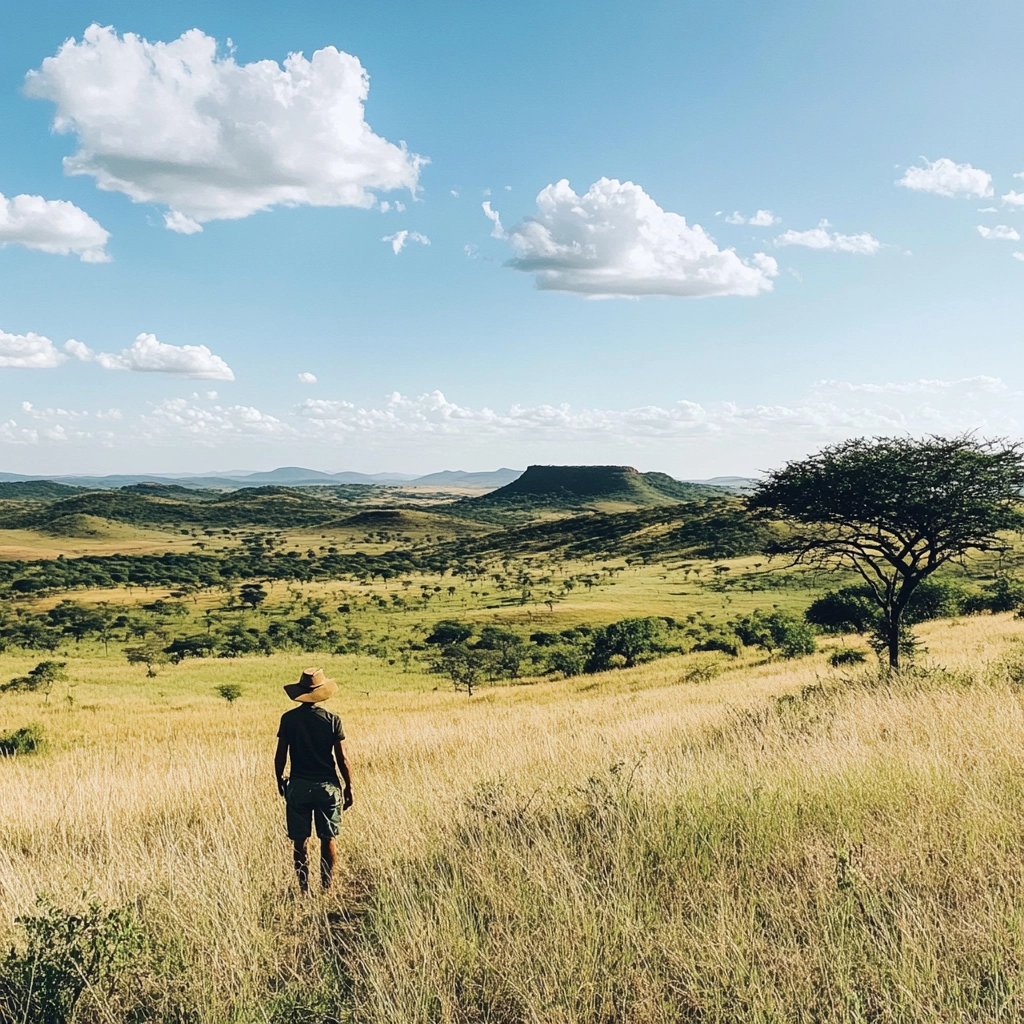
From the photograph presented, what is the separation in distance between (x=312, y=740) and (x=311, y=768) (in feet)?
0.82

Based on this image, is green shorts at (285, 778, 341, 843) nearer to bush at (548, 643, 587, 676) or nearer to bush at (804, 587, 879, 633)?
bush at (548, 643, 587, 676)

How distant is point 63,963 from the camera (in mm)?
4496

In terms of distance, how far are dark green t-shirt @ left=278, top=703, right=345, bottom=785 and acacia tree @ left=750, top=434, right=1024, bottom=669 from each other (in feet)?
56.6

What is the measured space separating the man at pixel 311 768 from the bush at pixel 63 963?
1.76 meters

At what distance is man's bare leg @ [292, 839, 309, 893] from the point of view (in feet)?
19.6

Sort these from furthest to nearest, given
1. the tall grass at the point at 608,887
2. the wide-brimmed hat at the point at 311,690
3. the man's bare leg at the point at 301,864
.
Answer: the wide-brimmed hat at the point at 311,690, the man's bare leg at the point at 301,864, the tall grass at the point at 608,887

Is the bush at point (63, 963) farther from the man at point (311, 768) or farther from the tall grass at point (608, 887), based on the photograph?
the man at point (311, 768)

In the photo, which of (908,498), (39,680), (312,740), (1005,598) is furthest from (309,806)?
(1005,598)

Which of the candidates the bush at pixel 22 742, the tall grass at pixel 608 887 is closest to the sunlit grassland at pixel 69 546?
the bush at pixel 22 742

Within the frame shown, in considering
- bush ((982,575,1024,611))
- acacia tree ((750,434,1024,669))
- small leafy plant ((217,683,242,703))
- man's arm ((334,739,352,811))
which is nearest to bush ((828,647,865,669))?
acacia tree ((750,434,1024,669))

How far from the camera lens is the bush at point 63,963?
427cm

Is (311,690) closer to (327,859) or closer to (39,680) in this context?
(327,859)

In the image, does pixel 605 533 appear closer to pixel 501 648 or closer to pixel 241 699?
pixel 501 648

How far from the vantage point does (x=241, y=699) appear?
120 ft
